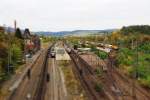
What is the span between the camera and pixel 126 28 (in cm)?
17038

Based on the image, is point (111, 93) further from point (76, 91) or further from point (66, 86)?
point (66, 86)

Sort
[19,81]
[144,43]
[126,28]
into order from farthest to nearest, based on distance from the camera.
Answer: [126,28]
[144,43]
[19,81]

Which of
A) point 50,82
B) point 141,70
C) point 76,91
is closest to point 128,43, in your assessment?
point 141,70

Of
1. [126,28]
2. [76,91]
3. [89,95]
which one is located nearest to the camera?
[89,95]

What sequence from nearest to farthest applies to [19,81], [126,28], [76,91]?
[76,91], [19,81], [126,28]

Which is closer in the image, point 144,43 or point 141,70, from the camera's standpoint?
point 141,70

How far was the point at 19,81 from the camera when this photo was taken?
52781 millimetres

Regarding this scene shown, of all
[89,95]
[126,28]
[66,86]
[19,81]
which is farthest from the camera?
[126,28]

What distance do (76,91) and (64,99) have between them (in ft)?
18.4

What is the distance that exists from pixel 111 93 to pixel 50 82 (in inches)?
492

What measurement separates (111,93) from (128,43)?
57.3 meters

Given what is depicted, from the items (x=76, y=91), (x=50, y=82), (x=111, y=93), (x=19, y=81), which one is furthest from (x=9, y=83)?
(x=111, y=93)

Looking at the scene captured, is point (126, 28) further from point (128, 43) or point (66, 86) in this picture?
point (66, 86)

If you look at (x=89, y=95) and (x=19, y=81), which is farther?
(x=19, y=81)
